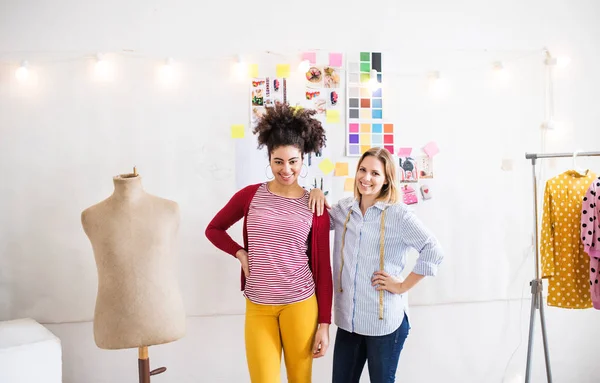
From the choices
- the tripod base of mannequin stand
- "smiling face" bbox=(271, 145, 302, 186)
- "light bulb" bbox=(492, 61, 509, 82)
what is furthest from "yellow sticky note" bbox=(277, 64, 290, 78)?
the tripod base of mannequin stand

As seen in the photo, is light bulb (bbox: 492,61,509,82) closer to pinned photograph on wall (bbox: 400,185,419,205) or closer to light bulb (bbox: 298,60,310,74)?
pinned photograph on wall (bbox: 400,185,419,205)

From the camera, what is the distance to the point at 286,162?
1949mm

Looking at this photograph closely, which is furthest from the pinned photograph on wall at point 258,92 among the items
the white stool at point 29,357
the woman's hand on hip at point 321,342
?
the white stool at point 29,357

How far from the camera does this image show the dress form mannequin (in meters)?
1.85

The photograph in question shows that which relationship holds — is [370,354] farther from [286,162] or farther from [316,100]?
[316,100]

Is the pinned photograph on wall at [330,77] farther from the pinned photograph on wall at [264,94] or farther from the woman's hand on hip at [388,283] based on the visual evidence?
the woman's hand on hip at [388,283]

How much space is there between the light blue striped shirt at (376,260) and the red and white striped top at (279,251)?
16 cm

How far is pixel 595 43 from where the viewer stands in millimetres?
2832

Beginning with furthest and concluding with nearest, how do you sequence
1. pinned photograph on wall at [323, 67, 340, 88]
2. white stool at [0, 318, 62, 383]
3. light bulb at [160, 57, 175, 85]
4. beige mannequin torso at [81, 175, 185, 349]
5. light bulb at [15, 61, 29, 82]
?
pinned photograph on wall at [323, 67, 340, 88]
light bulb at [160, 57, 175, 85]
light bulb at [15, 61, 29, 82]
white stool at [0, 318, 62, 383]
beige mannequin torso at [81, 175, 185, 349]

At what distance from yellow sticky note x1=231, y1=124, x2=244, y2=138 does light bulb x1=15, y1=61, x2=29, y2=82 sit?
0.97m

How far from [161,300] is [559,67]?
234 cm

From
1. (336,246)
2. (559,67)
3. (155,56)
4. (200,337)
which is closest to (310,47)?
(155,56)

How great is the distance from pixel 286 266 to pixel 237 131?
34.2 inches

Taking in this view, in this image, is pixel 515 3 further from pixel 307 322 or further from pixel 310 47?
pixel 307 322
